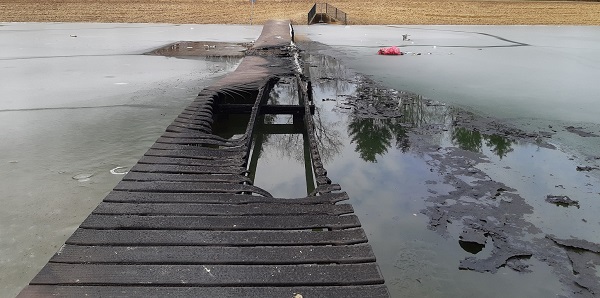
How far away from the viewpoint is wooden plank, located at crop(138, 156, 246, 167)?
10.2ft

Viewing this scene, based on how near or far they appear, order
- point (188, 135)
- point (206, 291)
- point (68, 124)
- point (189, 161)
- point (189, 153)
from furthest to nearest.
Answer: point (68, 124)
point (188, 135)
point (189, 153)
point (189, 161)
point (206, 291)

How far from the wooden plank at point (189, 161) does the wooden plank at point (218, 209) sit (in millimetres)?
639

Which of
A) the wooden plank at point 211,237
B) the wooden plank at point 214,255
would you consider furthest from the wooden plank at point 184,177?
the wooden plank at point 214,255

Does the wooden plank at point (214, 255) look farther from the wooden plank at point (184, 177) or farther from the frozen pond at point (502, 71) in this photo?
the frozen pond at point (502, 71)

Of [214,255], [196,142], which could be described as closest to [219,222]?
[214,255]

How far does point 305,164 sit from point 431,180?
108 centimetres

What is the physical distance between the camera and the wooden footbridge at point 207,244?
182cm

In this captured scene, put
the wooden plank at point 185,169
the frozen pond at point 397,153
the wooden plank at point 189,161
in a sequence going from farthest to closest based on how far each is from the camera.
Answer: the wooden plank at point 189,161 → the wooden plank at point 185,169 → the frozen pond at point 397,153

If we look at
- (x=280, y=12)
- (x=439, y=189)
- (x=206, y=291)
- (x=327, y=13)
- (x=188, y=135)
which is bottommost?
(x=439, y=189)

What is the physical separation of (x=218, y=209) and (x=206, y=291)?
697mm

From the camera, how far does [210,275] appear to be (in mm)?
1888

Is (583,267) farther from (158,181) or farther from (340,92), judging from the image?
(340,92)

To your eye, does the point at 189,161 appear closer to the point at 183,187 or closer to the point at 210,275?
the point at 183,187

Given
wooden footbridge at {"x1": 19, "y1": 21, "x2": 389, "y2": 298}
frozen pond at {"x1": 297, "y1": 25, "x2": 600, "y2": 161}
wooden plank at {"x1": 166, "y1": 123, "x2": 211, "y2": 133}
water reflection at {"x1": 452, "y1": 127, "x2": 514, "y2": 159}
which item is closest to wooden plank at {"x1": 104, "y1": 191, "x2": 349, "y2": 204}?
wooden footbridge at {"x1": 19, "y1": 21, "x2": 389, "y2": 298}
